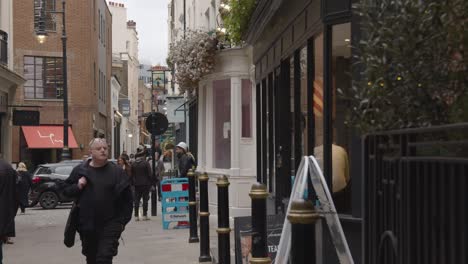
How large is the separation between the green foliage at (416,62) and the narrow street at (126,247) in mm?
7661

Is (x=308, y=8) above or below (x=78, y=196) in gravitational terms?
above

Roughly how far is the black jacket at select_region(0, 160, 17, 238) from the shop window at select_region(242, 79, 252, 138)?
29.4ft

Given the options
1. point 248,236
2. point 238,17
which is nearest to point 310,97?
point 248,236

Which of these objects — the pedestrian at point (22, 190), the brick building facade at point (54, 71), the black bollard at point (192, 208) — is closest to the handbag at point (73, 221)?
the pedestrian at point (22, 190)

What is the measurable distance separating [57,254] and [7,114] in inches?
577

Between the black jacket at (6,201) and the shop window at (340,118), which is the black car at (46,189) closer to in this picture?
the black jacket at (6,201)

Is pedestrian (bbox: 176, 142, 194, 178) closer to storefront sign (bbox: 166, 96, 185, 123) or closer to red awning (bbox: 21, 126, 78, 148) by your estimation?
storefront sign (bbox: 166, 96, 185, 123)

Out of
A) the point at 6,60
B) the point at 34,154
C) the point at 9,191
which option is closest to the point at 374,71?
the point at 9,191

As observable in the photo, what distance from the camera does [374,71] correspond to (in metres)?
3.50

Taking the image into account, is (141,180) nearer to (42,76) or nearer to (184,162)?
(184,162)

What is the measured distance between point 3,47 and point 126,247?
1352 centimetres

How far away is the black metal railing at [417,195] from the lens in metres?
2.74

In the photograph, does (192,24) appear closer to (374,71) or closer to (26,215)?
(26,215)

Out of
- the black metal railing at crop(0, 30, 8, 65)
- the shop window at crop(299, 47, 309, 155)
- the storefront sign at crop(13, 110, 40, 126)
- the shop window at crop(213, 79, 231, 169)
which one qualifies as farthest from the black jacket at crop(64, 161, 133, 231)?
the storefront sign at crop(13, 110, 40, 126)
